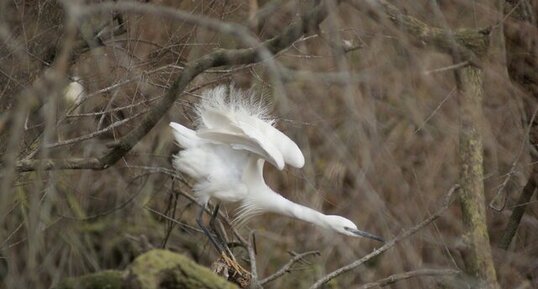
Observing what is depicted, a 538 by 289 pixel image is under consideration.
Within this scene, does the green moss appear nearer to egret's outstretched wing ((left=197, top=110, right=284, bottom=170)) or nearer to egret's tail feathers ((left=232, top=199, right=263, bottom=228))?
egret's outstretched wing ((left=197, top=110, right=284, bottom=170))

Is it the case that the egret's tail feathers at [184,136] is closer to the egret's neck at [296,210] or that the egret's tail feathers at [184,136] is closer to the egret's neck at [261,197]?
the egret's neck at [261,197]

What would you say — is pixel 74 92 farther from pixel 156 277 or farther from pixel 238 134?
pixel 156 277

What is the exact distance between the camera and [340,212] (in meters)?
6.52

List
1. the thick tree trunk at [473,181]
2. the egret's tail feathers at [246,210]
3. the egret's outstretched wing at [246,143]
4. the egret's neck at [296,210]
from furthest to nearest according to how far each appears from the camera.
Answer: the egret's tail feathers at [246,210] < the egret's neck at [296,210] < the egret's outstretched wing at [246,143] < the thick tree trunk at [473,181]

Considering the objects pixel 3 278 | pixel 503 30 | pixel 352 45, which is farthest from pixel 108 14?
pixel 3 278

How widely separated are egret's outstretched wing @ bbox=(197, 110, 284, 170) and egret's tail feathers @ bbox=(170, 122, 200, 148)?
0.24 feet

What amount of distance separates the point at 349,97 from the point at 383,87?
227 centimetres

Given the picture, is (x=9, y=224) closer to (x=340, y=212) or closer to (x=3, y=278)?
(x=3, y=278)

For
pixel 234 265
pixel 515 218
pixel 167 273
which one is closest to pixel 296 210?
pixel 234 265

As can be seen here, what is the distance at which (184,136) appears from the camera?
523 centimetres

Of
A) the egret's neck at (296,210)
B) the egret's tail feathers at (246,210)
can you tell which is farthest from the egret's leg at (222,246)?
the egret's neck at (296,210)

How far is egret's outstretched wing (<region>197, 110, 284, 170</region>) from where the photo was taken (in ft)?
16.3

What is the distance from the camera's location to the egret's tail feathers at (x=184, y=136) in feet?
17.0

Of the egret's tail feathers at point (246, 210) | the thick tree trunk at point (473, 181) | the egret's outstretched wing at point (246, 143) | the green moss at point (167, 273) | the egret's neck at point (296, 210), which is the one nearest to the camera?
the green moss at point (167, 273)
